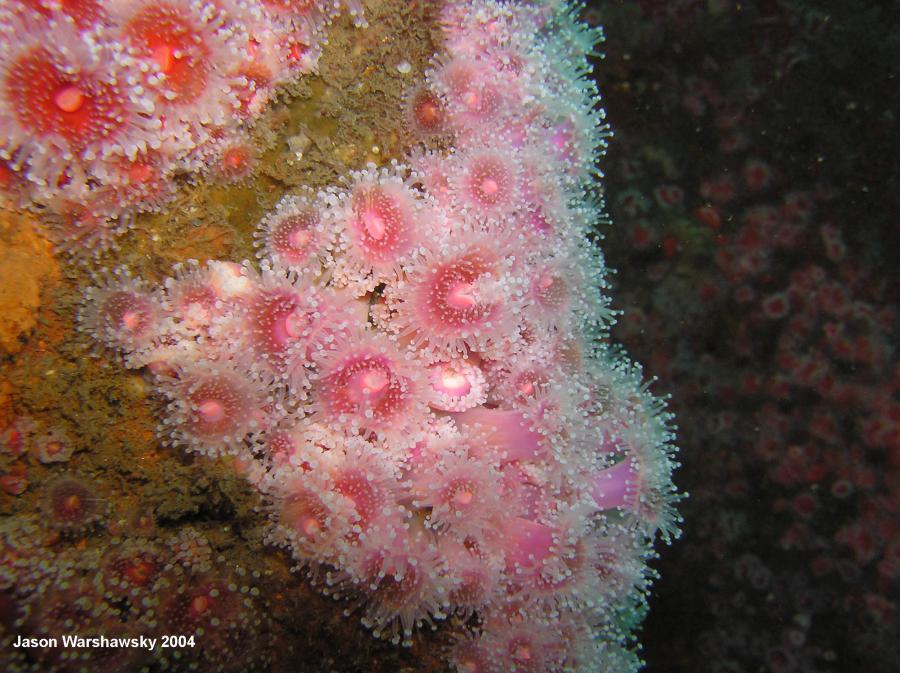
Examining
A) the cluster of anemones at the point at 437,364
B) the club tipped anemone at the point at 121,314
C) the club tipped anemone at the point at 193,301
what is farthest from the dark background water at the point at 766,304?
the club tipped anemone at the point at 121,314

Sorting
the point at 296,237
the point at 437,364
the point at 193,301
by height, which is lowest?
the point at 437,364

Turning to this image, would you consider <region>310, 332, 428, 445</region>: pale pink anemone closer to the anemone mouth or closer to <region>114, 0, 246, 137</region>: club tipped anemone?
<region>114, 0, 246, 137</region>: club tipped anemone

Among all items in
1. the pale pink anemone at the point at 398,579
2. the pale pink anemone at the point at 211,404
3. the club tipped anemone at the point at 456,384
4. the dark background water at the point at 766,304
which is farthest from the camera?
the dark background water at the point at 766,304

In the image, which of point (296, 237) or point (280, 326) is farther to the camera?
point (296, 237)

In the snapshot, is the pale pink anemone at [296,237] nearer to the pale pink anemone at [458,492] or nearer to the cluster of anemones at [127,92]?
the cluster of anemones at [127,92]

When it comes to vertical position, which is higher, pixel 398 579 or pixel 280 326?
pixel 280 326

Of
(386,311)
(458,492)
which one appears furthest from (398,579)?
(386,311)

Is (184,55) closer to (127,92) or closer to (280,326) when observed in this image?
(127,92)

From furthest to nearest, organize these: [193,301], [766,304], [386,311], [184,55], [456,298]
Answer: [766,304] → [386,311] → [456,298] → [193,301] → [184,55]

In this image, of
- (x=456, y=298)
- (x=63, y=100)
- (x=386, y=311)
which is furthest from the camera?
(x=386, y=311)
